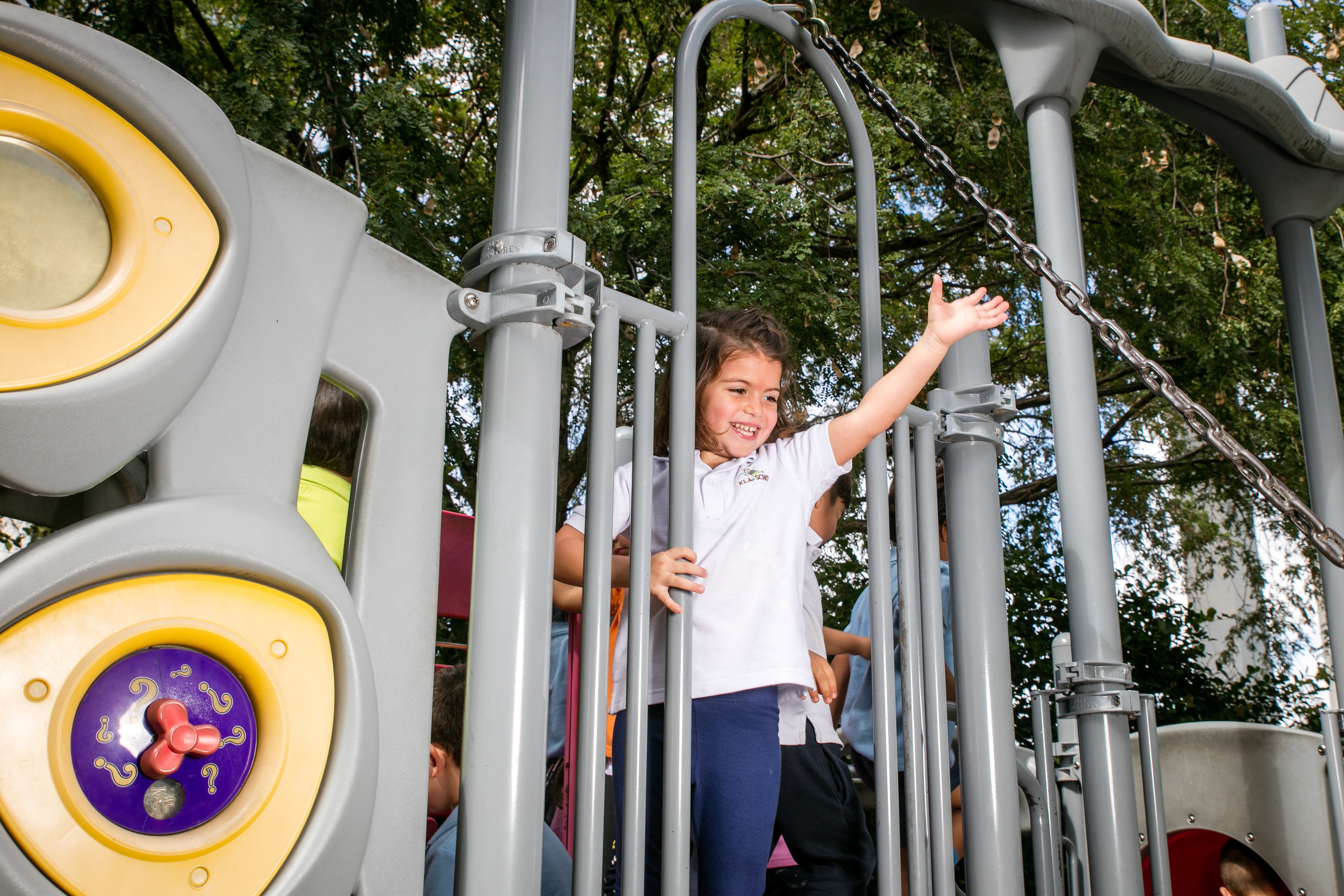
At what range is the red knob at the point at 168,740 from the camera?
2.48 ft

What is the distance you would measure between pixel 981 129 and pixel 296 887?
5.32 m

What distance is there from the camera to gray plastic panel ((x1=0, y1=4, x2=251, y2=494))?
741 mm

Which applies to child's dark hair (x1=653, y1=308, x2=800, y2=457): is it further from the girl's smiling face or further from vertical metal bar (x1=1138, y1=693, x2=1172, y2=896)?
vertical metal bar (x1=1138, y1=693, x2=1172, y2=896)

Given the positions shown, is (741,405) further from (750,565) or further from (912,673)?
(912,673)

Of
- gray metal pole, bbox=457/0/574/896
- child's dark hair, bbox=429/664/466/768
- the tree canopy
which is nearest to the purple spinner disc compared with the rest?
gray metal pole, bbox=457/0/574/896

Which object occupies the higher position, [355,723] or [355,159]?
[355,159]

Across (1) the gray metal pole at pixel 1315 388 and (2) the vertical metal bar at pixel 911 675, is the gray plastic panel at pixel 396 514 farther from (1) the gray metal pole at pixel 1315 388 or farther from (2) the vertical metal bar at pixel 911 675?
(1) the gray metal pole at pixel 1315 388

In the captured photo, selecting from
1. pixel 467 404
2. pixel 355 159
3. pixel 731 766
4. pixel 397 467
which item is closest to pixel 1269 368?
pixel 467 404

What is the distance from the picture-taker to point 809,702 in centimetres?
177

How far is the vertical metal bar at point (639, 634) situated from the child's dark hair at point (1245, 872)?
7.95ft

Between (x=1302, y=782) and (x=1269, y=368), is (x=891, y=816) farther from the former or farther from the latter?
(x=1269, y=368)

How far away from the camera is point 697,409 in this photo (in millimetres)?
1966

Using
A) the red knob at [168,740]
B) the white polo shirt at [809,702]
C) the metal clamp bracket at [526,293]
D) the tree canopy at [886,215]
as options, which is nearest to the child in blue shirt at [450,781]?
the white polo shirt at [809,702]

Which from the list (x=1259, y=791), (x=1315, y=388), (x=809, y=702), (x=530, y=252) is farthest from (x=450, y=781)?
(x=1315, y=388)
